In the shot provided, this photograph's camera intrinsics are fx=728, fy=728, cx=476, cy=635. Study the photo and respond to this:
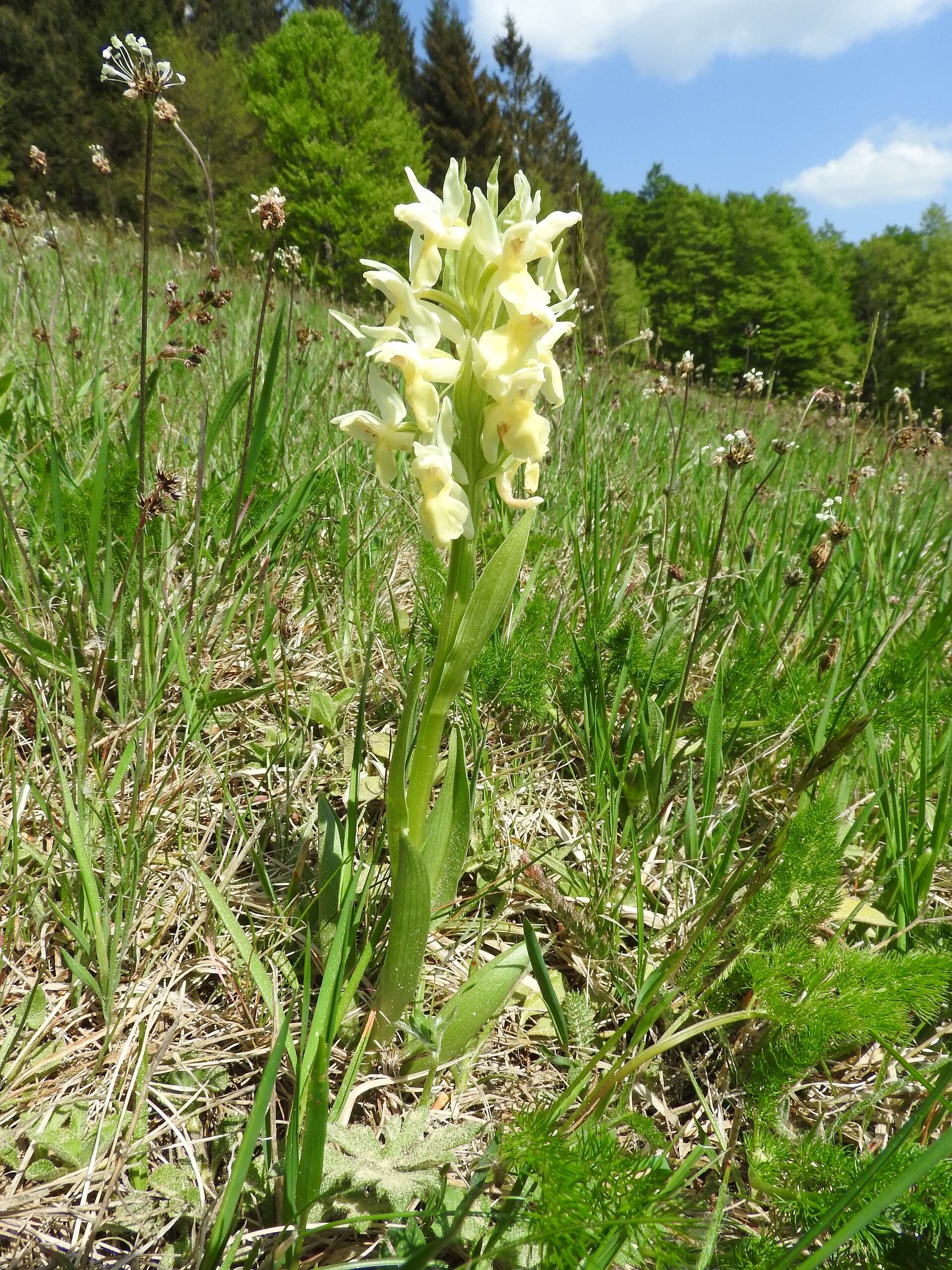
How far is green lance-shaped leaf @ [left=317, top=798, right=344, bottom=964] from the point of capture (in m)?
1.20

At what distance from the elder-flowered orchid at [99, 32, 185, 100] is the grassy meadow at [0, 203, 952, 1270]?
533mm

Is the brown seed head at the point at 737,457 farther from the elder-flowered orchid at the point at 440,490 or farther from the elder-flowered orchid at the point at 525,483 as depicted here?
the elder-flowered orchid at the point at 440,490

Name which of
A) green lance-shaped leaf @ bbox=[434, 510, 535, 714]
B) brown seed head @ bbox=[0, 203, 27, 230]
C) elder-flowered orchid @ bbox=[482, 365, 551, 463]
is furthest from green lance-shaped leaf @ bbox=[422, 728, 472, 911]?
brown seed head @ bbox=[0, 203, 27, 230]

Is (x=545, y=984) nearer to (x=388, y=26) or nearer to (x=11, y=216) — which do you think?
(x=11, y=216)

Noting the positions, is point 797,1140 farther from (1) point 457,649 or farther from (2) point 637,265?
(2) point 637,265

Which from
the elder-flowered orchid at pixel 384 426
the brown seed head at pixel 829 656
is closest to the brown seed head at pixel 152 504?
the elder-flowered orchid at pixel 384 426

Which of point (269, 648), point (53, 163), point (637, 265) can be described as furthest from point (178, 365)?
point (637, 265)

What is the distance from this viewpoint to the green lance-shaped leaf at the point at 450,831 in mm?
1189

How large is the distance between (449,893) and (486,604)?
1.83ft

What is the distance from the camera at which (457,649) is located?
3.62ft

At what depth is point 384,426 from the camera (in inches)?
43.4

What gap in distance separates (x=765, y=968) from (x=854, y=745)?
2.38 ft

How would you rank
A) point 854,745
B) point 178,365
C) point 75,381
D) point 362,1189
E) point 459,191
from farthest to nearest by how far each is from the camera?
point 178,365, point 75,381, point 854,745, point 459,191, point 362,1189

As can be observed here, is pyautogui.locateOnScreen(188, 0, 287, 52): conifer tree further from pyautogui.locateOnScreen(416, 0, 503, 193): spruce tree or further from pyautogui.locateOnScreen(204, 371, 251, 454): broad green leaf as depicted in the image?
pyautogui.locateOnScreen(204, 371, 251, 454): broad green leaf
